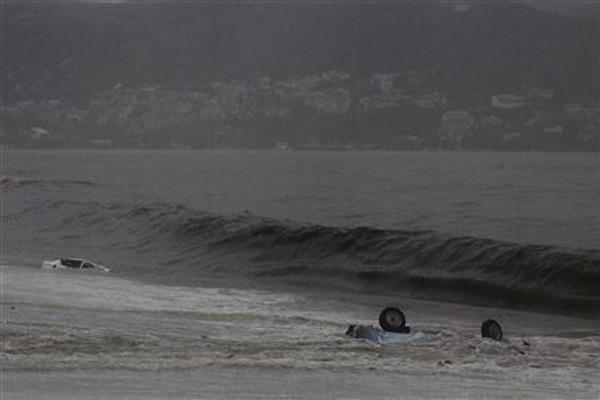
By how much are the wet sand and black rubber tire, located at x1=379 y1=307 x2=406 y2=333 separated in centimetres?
44

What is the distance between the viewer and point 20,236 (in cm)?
3388

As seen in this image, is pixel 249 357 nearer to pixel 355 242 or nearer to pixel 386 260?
pixel 386 260

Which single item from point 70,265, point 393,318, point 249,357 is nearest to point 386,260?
point 70,265

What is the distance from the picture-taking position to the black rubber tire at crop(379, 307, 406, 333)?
1170cm

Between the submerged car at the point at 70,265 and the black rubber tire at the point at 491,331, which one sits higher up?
the submerged car at the point at 70,265

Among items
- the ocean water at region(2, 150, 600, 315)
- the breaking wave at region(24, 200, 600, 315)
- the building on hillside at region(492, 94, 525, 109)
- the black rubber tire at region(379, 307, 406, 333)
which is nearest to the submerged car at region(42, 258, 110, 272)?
the ocean water at region(2, 150, 600, 315)

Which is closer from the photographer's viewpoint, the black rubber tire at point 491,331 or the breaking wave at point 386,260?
the black rubber tire at point 491,331

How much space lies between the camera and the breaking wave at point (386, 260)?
20078 millimetres

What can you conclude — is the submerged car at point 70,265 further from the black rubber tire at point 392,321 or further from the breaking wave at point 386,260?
the black rubber tire at point 392,321

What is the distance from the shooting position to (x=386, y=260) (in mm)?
24422

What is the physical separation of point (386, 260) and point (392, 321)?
41.2 ft

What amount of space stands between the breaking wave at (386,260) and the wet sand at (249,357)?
17.1 feet

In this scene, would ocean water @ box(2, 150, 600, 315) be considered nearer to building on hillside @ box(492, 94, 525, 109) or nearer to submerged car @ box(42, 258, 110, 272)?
submerged car @ box(42, 258, 110, 272)

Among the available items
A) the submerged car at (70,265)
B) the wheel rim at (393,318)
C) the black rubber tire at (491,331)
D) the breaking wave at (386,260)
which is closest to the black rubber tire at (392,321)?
the wheel rim at (393,318)
